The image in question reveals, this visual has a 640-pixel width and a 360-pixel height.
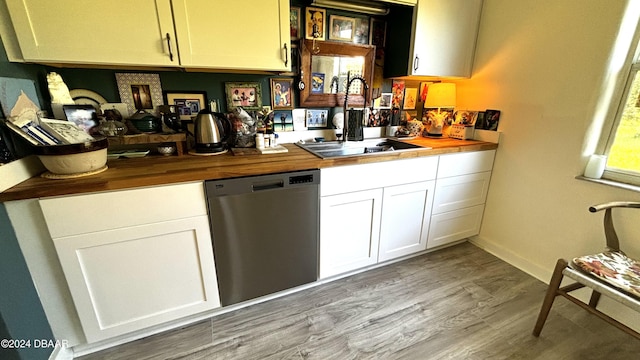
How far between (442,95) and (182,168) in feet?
6.81

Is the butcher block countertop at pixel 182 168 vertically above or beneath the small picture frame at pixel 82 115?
beneath

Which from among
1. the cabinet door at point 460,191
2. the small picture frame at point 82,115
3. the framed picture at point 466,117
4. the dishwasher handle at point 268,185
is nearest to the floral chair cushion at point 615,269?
the cabinet door at point 460,191

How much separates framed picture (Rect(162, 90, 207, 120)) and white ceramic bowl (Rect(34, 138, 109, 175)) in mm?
545

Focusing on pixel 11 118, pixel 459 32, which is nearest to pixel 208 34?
pixel 11 118

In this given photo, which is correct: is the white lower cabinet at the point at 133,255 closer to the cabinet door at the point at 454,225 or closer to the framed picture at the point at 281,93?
the framed picture at the point at 281,93

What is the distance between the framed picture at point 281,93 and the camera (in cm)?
192

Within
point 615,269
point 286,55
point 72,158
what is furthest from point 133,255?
point 615,269

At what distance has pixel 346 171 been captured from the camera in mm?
1592

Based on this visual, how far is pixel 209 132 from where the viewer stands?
1591mm

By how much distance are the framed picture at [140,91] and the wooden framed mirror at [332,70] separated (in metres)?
0.95

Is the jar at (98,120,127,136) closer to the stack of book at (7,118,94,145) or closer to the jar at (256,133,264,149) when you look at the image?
the stack of book at (7,118,94,145)

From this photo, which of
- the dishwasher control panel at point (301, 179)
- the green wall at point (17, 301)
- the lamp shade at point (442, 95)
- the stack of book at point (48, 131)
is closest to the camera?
the green wall at point (17, 301)

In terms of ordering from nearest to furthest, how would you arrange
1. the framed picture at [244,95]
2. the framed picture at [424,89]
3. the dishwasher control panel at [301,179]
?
the dishwasher control panel at [301,179] → the framed picture at [244,95] → the framed picture at [424,89]

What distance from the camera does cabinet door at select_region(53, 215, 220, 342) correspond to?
1186 millimetres
